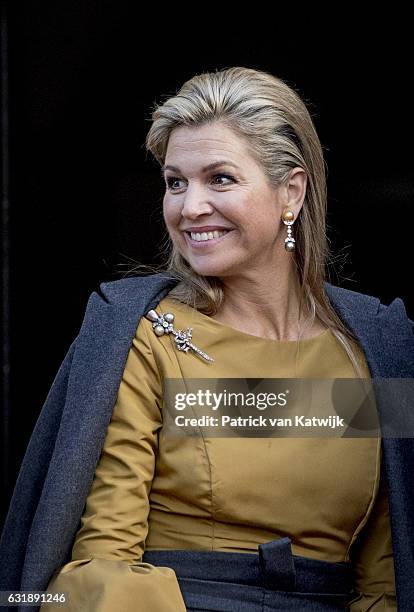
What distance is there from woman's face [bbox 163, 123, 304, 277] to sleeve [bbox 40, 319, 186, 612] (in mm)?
212

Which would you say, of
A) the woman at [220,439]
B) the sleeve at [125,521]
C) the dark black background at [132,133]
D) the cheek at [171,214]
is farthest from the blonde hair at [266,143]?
the dark black background at [132,133]

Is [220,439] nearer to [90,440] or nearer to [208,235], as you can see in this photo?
[90,440]

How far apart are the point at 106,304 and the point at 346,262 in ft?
4.60

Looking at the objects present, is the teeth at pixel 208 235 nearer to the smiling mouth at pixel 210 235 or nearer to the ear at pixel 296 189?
the smiling mouth at pixel 210 235

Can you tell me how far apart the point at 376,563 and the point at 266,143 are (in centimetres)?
93

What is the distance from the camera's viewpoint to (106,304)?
256 centimetres

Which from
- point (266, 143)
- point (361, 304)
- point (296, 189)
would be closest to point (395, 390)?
point (361, 304)

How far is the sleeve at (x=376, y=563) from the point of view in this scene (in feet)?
8.38

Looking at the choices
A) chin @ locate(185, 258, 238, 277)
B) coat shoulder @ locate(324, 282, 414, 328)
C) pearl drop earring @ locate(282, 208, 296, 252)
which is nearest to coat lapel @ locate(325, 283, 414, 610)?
coat shoulder @ locate(324, 282, 414, 328)

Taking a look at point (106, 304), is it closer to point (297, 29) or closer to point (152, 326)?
point (152, 326)

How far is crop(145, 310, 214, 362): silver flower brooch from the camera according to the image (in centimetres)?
254

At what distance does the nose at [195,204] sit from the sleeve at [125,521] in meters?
0.25

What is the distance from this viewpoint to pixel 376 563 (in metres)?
2.58

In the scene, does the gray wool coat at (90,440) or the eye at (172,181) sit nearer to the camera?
the gray wool coat at (90,440)
